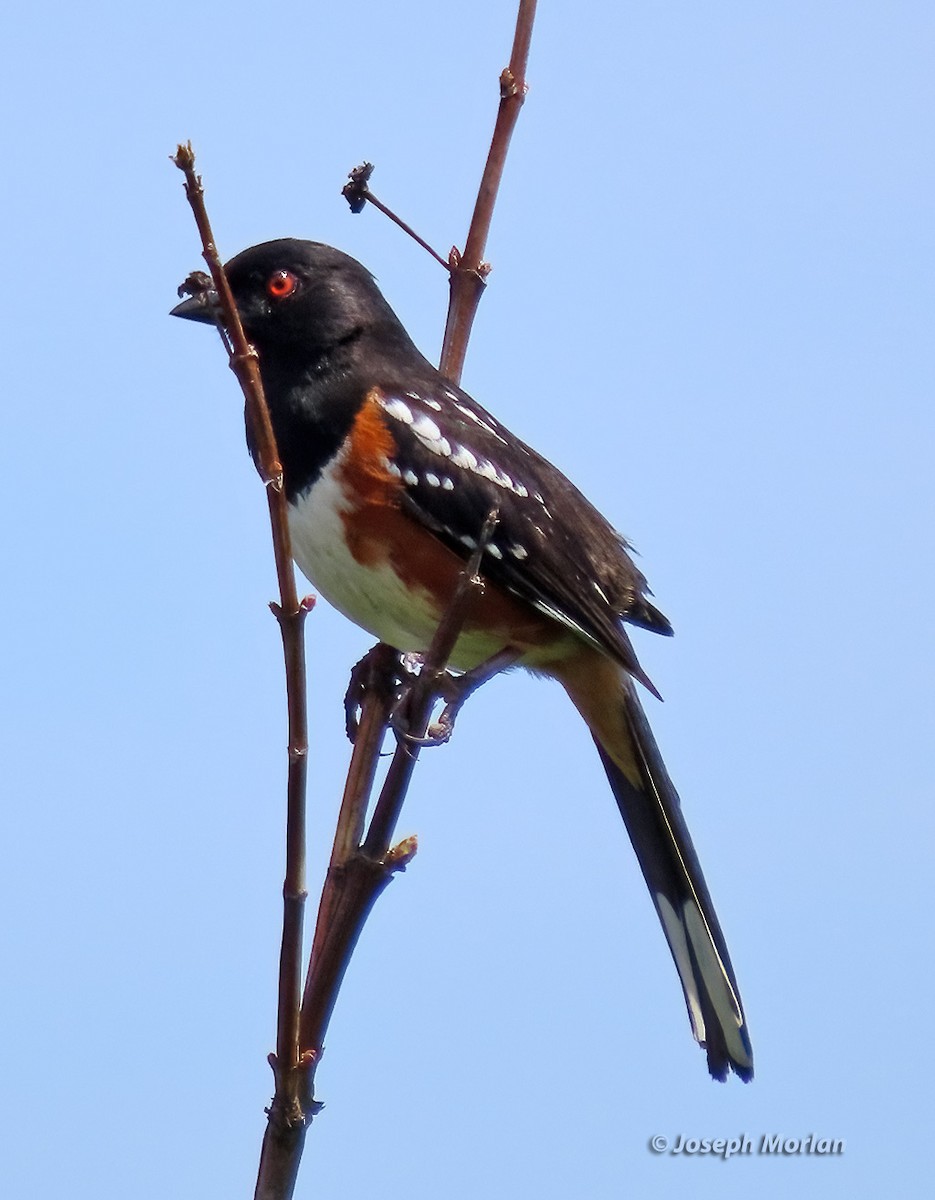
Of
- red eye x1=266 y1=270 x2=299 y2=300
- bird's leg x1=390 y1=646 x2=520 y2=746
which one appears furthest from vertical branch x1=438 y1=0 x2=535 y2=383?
bird's leg x1=390 y1=646 x2=520 y2=746

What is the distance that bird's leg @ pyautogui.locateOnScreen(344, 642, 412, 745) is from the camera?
4000 mm

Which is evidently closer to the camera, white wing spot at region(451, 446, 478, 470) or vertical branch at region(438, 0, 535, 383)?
vertical branch at region(438, 0, 535, 383)

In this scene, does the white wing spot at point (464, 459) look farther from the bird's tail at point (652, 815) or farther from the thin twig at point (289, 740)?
the thin twig at point (289, 740)

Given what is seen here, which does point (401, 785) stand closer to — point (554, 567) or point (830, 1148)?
point (830, 1148)

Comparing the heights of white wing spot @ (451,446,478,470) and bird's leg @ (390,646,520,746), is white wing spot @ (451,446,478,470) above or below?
above

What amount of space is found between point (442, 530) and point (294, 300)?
82cm

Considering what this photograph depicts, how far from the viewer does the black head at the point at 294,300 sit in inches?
166

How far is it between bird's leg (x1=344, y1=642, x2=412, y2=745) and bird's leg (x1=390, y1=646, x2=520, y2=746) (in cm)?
21

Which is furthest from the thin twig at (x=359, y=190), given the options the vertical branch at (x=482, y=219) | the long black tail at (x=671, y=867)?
the long black tail at (x=671, y=867)

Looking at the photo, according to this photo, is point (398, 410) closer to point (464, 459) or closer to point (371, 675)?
point (464, 459)

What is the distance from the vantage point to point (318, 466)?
158 inches

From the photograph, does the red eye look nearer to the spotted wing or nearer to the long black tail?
the spotted wing

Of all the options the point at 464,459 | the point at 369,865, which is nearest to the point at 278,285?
the point at 464,459

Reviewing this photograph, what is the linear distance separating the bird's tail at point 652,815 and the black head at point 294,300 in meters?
1.16
